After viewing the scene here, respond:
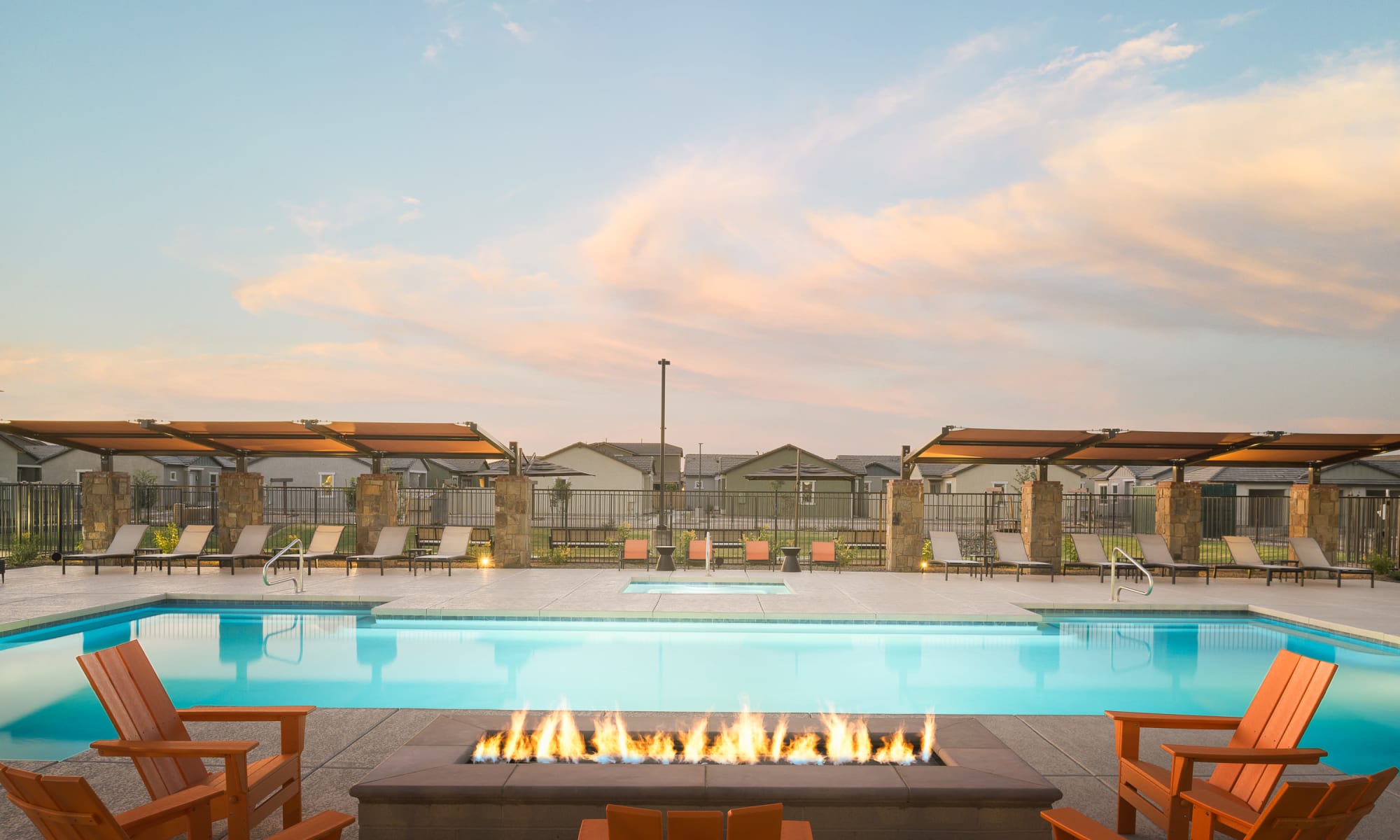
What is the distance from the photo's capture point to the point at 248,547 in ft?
47.2

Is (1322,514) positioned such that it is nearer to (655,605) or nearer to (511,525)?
(655,605)

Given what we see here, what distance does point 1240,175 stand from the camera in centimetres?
1305

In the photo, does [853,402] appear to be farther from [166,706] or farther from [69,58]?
[166,706]

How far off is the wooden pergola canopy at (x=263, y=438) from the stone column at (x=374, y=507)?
0.59 meters

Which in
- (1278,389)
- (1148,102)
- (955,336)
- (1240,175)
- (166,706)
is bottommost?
(166,706)

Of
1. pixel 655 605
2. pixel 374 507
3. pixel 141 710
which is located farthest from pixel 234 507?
pixel 141 710

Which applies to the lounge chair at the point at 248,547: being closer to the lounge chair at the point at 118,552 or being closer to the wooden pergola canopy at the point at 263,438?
the lounge chair at the point at 118,552

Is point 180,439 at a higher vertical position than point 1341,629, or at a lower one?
higher

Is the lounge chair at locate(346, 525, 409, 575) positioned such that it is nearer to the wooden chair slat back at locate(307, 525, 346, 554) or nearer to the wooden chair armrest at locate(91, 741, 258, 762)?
the wooden chair slat back at locate(307, 525, 346, 554)

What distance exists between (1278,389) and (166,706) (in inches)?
950

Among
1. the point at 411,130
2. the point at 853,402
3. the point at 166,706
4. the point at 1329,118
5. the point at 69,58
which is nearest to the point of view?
the point at 166,706

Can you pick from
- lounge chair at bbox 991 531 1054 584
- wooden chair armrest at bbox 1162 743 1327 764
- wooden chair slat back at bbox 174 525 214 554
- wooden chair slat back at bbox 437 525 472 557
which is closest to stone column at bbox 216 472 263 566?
wooden chair slat back at bbox 174 525 214 554

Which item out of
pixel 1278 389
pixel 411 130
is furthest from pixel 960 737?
pixel 1278 389

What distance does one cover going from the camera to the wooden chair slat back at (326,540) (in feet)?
46.6
